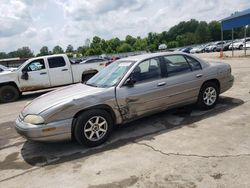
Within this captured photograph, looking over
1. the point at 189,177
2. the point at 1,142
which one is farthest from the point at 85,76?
the point at 189,177

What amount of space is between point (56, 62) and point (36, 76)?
1028 mm

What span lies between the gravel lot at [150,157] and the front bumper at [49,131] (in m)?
0.36

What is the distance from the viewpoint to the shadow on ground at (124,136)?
4.88 metres

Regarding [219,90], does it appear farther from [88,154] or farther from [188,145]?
[88,154]

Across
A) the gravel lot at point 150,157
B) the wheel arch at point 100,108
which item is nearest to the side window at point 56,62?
the gravel lot at point 150,157

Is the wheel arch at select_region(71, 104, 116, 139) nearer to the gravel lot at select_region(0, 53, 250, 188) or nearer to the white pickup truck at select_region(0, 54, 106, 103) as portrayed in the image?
the gravel lot at select_region(0, 53, 250, 188)

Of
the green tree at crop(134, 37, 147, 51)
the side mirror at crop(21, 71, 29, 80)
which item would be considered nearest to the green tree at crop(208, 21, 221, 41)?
the green tree at crop(134, 37, 147, 51)

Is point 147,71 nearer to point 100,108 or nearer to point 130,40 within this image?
point 100,108

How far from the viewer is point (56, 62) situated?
12.1 metres

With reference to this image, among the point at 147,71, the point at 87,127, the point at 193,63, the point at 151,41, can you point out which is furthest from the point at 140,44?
the point at 87,127

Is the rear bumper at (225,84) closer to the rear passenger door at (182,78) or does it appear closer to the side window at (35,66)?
the rear passenger door at (182,78)

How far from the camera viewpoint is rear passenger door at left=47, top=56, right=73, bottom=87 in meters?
12.0

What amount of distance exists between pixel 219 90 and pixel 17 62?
31948 millimetres

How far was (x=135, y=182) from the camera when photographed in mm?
3746
